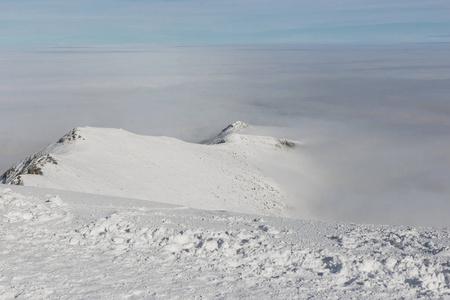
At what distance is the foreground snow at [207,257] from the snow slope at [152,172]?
1517 centimetres

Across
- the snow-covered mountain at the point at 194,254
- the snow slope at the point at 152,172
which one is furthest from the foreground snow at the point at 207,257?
the snow slope at the point at 152,172

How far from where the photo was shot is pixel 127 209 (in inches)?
475

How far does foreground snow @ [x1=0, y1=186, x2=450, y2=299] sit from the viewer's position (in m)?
7.12

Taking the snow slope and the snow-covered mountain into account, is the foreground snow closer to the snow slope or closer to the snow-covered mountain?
the snow-covered mountain

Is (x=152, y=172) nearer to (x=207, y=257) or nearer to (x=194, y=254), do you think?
(x=194, y=254)

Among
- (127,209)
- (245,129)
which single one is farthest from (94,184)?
(245,129)

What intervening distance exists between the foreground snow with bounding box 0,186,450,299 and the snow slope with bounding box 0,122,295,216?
1517 centimetres

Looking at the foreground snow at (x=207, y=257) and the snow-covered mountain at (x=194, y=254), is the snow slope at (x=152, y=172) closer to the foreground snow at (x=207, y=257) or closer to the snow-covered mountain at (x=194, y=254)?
the snow-covered mountain at (x=194, y=254)

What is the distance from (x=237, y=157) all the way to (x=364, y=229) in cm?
3163

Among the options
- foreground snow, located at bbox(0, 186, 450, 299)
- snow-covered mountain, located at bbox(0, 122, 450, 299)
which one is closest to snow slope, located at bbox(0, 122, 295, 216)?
snow-covered mountain, located at bbox(0, 122, 450, 299)

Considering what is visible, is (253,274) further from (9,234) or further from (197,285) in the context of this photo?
(9,234)

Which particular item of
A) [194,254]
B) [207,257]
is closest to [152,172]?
[194,254]

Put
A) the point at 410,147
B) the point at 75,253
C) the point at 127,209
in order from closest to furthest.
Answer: the point at 75,253 < the point at 127,209 < the point at 410,147

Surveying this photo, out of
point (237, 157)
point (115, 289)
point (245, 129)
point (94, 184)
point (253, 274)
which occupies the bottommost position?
point (115, 289)
